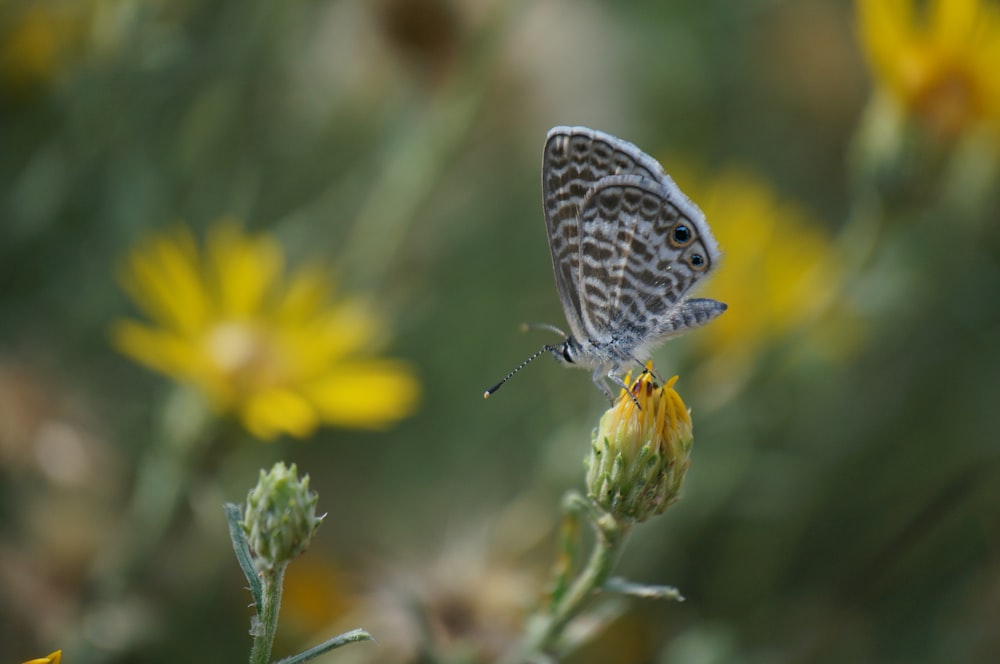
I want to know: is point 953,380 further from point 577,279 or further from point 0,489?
point 0,489

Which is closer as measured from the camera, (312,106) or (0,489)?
(0,489)

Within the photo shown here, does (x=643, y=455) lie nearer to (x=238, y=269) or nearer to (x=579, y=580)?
(x=579, y=580)

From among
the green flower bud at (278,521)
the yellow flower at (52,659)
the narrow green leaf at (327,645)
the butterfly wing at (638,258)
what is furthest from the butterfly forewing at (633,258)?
the yellow flower at (52,659)

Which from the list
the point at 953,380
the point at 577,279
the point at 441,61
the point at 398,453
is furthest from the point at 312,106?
the point at 953,380

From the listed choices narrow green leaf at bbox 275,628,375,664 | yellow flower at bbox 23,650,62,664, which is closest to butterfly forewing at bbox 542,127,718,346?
narrow green leaf at bbox 275,628,375,664

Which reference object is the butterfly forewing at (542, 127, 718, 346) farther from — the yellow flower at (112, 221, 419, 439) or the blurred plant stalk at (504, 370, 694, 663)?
the yellow flower at (112, 221, 419, 439)
